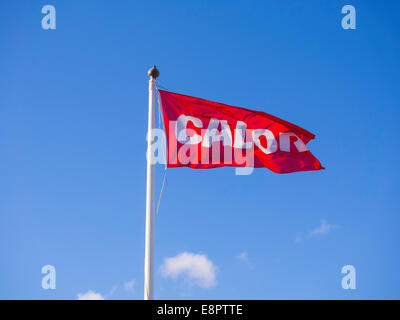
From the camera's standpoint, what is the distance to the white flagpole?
42.0 ft

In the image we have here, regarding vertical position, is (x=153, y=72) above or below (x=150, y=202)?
above

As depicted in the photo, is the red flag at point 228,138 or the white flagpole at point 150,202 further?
the red flag at point 228,138

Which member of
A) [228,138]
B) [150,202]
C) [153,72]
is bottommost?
[150,202]

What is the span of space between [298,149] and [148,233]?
6.05m

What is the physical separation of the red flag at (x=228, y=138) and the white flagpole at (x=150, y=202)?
21.0 inches

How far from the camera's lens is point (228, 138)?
1555 cm

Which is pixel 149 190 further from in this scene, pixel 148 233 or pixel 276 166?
pixel 276 166

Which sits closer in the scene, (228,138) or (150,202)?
(150,202)

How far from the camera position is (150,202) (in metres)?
13.5

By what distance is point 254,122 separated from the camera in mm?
16219

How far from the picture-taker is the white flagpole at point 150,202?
12.8m

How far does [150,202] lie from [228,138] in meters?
3.55

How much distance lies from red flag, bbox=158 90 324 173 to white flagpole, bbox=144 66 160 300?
0.53 metres
